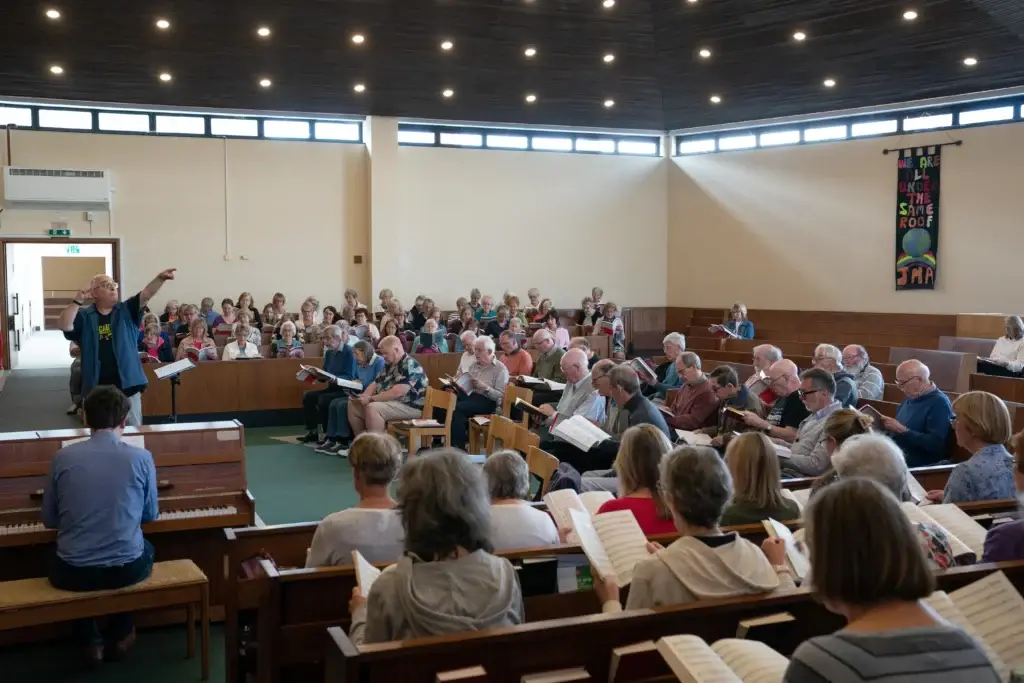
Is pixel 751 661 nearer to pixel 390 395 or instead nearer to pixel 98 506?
pixel 98 506

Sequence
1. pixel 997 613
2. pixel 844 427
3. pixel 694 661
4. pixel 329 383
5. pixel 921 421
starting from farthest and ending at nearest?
pixel 329 383
pixel 921 421
pixel 844 427
pixel 997 613
pixel 694 661

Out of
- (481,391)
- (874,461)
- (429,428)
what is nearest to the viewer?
(874,461)

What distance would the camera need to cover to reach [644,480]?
3.18 meters

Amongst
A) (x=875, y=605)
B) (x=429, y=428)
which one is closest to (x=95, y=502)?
(x=875, y=605)

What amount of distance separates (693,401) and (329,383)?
4092mm

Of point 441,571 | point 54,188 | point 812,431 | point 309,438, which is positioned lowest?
point 309,438

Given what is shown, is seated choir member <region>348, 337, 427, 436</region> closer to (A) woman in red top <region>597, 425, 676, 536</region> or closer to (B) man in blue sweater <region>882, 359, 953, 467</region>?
(B) man in blue sweater <region>882, 359, 953, 467</region>

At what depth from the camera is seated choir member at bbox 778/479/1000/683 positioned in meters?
1.41

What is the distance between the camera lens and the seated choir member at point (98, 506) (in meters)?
3.42

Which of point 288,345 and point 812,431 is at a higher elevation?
point 288,345

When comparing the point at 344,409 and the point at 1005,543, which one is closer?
the point at 1005,543

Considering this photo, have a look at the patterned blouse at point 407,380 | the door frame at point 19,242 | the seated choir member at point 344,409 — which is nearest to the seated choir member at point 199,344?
the seated choir member at point 344,409

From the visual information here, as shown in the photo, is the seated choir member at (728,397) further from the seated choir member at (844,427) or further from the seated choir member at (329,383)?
the seated choir member at (329,383)

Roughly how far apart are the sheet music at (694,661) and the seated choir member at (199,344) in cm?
848
